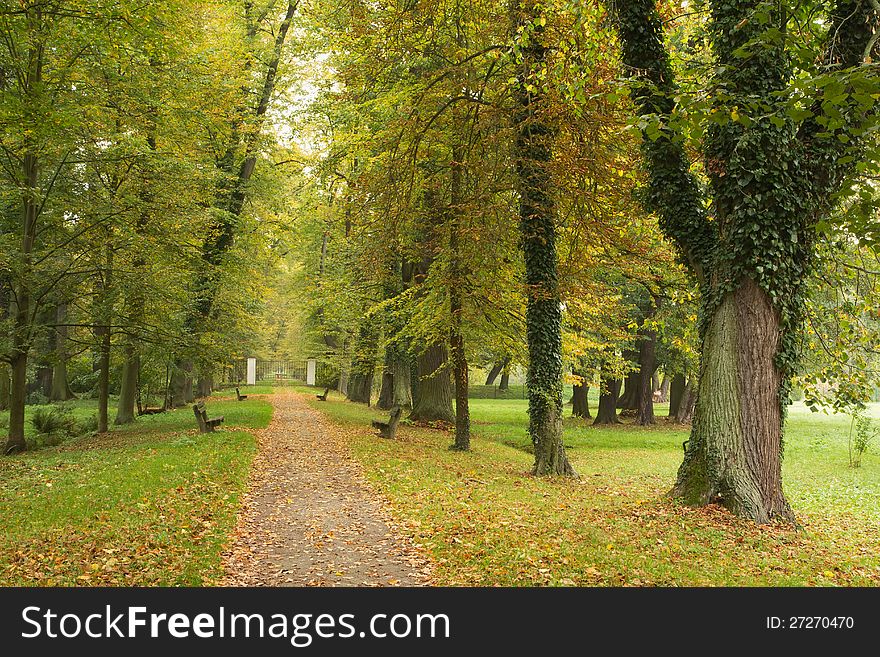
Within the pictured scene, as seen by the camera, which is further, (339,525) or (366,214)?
(366,214)

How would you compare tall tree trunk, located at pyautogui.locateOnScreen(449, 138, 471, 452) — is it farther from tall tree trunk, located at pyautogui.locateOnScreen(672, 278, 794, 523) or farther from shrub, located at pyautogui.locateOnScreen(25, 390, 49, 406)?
shrub, located at pyautogui.locateOnScreen(25, 390, 49, 406)

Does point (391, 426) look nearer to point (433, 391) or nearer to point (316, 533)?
point (433, 391)

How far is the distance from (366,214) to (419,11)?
12.4 feet

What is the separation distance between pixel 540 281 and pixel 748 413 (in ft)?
15.4

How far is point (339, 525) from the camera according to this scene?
7.43m

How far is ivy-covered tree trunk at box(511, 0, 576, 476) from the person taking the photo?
10672 mm

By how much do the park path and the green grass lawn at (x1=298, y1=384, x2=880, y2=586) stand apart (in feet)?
1.14

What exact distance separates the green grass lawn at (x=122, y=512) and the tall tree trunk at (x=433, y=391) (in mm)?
7013

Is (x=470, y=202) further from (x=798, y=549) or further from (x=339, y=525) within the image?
(x=798, y=549)

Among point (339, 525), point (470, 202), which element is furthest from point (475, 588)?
point (470, 202)

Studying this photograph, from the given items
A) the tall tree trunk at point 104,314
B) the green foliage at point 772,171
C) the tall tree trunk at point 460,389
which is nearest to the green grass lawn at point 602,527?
the tall tree trunk at point 460,389

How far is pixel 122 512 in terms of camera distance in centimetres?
732

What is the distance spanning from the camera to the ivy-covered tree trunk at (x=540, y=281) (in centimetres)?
1067

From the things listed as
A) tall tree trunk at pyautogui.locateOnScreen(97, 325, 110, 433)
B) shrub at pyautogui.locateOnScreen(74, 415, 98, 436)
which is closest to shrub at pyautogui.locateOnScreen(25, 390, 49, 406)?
shrub at pyautogui.locateOnScreen(74, 415, 98, 436)
